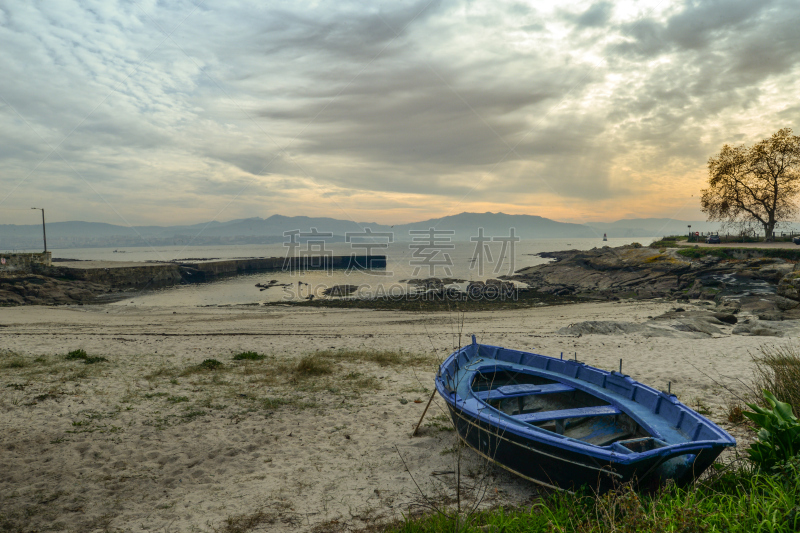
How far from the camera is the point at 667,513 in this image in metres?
3.44

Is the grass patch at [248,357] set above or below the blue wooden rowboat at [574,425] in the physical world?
below

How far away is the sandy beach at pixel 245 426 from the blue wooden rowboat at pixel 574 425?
2.56ft

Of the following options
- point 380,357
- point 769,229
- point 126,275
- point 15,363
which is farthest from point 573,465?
point 126,275

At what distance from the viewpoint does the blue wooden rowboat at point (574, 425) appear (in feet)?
13.2

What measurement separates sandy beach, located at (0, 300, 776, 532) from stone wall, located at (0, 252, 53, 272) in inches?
1392

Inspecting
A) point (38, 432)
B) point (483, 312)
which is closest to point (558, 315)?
point (483, 312)

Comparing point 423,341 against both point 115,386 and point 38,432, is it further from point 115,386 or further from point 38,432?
point 38,432

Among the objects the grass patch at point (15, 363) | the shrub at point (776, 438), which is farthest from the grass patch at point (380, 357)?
A: the shrub at point (776, 438)

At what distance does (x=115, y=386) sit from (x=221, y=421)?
3612 mm

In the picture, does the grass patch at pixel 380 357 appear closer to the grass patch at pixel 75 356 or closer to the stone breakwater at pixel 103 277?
the grass patch at pixel 75 356

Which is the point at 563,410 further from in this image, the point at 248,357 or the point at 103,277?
the point at 103,277

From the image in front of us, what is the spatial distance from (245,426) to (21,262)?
50.1 metres

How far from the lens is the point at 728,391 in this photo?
336 inches

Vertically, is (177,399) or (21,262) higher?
(21,262)
